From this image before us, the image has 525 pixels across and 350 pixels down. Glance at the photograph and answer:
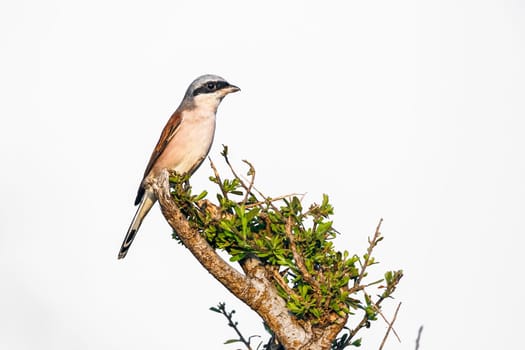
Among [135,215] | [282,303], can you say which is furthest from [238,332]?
[135,215]

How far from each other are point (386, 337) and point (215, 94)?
16.3 ft

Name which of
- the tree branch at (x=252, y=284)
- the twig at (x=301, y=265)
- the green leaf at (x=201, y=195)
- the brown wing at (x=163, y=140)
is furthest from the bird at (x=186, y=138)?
the twig at (x=301, y=265)

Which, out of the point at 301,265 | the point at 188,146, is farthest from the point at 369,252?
the point at 188,146

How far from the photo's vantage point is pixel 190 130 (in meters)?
8.55

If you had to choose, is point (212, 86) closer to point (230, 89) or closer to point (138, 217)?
point (230, 89)

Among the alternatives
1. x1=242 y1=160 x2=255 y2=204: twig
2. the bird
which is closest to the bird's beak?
the bird

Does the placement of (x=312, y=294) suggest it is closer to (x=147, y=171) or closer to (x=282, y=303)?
(x=282, y=303)

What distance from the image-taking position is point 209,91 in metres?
9.08

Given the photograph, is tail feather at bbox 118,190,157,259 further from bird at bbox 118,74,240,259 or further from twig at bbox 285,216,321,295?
twig at bbox 285,216,321,295

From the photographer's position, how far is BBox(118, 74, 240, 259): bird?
27.6ft

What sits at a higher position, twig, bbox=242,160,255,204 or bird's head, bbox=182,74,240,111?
bird's head, bbox=182,74,240,111

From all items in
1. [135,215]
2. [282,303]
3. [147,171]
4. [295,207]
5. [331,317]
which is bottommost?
[331,317]

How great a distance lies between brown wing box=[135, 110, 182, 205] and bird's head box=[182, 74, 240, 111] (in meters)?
0.32

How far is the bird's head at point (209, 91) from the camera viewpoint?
29.5ft
